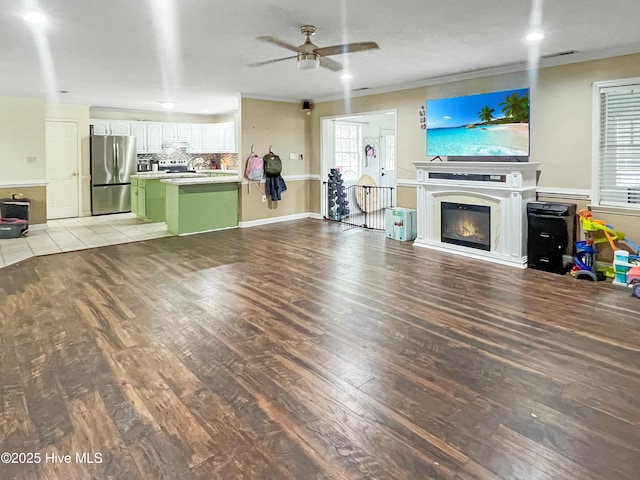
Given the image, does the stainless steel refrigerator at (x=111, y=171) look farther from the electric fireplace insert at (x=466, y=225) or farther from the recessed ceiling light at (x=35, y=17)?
the electric fireplace insert at (x=466, y=225)

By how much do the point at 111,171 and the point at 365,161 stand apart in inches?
222

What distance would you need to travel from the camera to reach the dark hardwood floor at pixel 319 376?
188 cm

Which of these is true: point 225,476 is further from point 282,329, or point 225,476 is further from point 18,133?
point 18,133

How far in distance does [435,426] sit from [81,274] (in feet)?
14.3

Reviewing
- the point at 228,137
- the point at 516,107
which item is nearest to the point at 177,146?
the point at 228,137

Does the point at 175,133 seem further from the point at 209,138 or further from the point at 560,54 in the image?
the point at 560,54

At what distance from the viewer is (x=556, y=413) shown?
2209 millimetres

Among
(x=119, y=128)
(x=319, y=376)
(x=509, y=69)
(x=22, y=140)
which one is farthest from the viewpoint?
(x=119, y=128)

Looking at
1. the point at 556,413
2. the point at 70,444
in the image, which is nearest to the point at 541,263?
the point at 556,413

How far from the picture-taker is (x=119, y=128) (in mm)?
9672

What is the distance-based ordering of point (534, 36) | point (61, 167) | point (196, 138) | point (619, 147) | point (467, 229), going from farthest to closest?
point (196, 138)
point (61, 167)
point (467, 229)
point (619, 147)
point (534, 36)

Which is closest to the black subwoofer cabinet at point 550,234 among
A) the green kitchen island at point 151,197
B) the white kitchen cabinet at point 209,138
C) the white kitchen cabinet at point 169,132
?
the green kitchen island at point 151,197

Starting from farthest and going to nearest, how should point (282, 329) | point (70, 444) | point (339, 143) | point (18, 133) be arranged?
point (339, 143) → point (18, 133) → point (282, 329) → point (70, 444)

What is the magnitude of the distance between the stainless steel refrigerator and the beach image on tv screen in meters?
6.61
